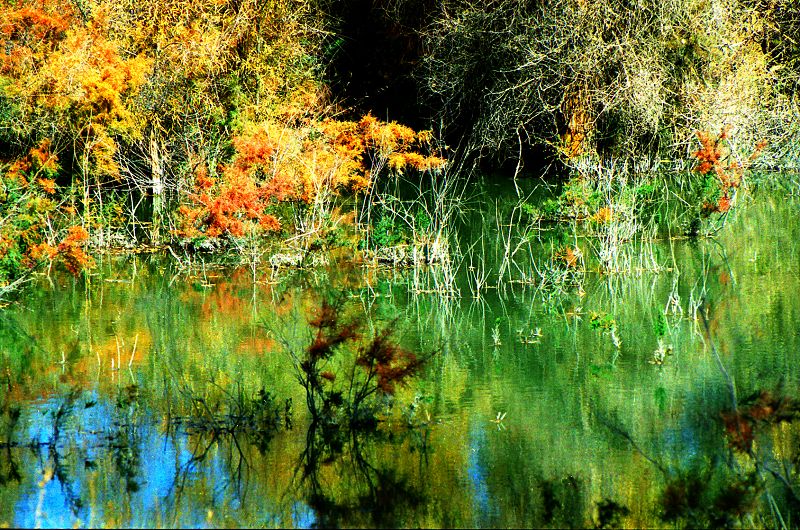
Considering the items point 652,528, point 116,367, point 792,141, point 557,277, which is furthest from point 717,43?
point 652,528

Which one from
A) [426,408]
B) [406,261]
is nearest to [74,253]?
[406,261]

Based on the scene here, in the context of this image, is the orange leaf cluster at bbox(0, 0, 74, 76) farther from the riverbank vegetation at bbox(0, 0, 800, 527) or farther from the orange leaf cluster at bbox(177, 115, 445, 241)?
the orange leaf cluster at bbox(177, 115, 445, 241)

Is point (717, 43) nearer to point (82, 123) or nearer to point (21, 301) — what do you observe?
point (82, 123)

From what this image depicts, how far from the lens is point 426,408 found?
6906 millimetres

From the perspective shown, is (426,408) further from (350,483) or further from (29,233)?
(29,233)

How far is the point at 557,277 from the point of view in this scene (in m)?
11.0

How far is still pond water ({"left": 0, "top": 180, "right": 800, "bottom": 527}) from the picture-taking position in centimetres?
533

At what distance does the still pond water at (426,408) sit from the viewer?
5.33 meters

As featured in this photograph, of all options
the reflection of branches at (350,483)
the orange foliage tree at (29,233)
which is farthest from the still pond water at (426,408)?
the orange foliage tree at (29,233)

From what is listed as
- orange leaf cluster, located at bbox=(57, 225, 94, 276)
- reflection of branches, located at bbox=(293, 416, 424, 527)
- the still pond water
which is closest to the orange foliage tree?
orange leaf cluster, located at bbox=(57, 225, 94, 276)

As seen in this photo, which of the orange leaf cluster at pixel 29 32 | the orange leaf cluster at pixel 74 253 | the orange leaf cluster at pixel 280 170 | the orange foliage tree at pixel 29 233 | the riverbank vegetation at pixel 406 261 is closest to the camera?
the riverbank vegetation at pixel 406 261

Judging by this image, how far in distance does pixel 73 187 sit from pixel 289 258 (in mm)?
3270

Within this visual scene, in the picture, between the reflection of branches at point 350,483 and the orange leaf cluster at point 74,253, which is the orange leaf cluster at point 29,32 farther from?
the reflection of branches at point 350,483

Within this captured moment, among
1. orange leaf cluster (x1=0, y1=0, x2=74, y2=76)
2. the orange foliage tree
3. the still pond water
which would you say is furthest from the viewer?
orange leaf cluster (x1=0, y1=0, x2=74, y2=76)
